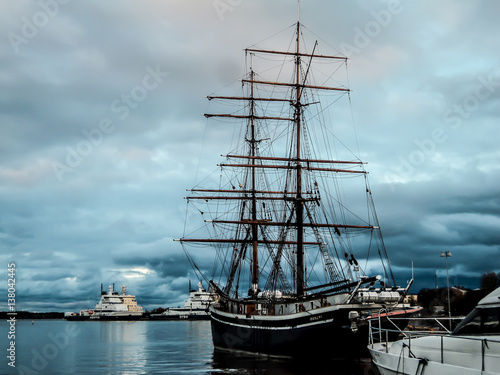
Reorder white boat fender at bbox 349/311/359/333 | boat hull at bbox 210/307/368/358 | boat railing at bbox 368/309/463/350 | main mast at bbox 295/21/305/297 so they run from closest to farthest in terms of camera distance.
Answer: boat railing at bbox 368/309/463/350, white boat fender at bbox 349/311/359/333, boat hull at bbox 210/307/368/358, main mast at bbox 295/21/305/297

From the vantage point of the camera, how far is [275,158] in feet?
213

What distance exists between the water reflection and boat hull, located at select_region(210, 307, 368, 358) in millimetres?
629

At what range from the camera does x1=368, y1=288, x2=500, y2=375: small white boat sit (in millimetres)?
16297

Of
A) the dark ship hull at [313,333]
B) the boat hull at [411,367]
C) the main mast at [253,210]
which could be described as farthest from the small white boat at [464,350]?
the main mast at [253,210]

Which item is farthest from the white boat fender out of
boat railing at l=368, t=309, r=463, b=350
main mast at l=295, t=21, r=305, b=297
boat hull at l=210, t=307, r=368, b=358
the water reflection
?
main mast at l=295, t=21, r=305, b=297

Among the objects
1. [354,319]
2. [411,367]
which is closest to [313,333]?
[354,319]

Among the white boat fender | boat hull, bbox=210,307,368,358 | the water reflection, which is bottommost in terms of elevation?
the water reflection

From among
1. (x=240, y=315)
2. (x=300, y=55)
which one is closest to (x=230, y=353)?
(x=240, y=315)

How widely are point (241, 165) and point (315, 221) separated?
15.6 m

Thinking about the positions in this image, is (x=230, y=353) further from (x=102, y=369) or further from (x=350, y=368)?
(x=350, y=368)

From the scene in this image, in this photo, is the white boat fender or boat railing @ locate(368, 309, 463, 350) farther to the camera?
the white boat fender

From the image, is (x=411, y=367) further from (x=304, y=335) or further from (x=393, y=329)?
(x=304, y=335)

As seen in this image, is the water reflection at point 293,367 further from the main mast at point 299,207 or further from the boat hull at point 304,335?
the main mast at point 299,207

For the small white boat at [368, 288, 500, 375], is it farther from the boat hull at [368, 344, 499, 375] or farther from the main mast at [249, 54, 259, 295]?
the main mast at [249, 54, 259, 295]
